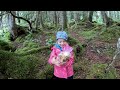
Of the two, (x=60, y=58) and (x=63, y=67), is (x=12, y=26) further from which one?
(x=60, y=58)

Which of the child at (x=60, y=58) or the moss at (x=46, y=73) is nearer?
the child at (x=60, y=58)

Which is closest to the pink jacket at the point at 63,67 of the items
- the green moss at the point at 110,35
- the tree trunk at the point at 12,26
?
the green moss at the point at 110,35

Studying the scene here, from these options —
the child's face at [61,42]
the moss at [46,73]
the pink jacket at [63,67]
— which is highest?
the child's face at [61,42]

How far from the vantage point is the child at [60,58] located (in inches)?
129

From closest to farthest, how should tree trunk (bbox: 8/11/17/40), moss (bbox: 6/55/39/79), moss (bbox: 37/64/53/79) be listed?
moss (bbox: 6/55/39/79) < moss (bbox: 37/64/53/79) < tree trunk (bbox: 8/11/17/40)

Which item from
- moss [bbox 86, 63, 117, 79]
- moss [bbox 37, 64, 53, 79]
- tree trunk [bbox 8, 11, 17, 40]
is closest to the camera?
moss [bbox 37, 64, 53, 79]

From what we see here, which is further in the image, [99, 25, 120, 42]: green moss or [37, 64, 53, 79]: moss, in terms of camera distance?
[99, 25, 120, 42]: green moss

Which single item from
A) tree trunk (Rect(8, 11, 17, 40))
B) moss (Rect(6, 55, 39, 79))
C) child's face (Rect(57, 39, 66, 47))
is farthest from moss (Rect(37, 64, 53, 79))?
tree trunk (Rect(8, 11, 17, 40))

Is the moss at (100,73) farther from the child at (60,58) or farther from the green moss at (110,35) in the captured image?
the green moss at (110,35)

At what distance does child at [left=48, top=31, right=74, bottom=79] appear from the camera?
129 inches

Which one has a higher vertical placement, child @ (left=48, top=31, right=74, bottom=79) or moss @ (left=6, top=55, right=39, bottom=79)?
child @ (left=48, top=31, right=74, bottom=79)

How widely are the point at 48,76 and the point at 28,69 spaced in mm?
514

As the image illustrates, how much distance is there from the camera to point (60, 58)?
129 inches

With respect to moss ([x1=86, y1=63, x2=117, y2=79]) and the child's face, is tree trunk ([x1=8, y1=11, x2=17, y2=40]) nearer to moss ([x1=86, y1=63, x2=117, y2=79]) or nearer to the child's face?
moss ([x1=86, y1=63, x2=117, y2=79])
